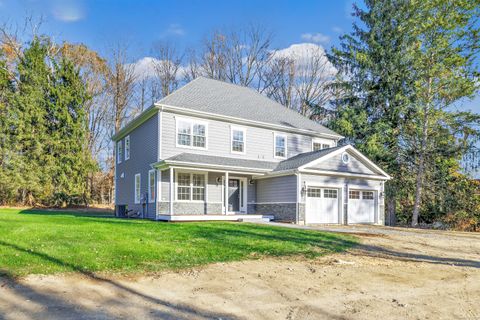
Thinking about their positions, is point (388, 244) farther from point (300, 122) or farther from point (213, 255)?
point (300, 122)

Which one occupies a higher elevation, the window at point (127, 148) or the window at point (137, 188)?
the window at point (127, 148)

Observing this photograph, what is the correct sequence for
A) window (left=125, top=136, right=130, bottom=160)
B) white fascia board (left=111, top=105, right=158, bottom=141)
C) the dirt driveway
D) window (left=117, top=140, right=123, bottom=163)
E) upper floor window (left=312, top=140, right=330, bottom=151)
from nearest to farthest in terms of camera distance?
1. the dirt driveway
2. white fascia board (left=111, top=105, right=158, bottom=141)
3. window (left=125, top=136, right=130, bottom=160)
4. upper floor window (left=312, top=140, right=330, bottom=151)
5. window (left=117, top=140, right=123, bottom=163)

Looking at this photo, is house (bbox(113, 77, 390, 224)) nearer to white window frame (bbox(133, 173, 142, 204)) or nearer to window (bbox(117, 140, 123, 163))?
white window frame (bbox(133, 173, 142, 204))

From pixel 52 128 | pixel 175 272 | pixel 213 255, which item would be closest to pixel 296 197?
pixel 213 255

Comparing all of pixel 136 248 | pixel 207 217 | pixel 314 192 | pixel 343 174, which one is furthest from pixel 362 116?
pixel 136 248

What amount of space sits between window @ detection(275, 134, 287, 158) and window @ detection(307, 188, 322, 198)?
3.30m

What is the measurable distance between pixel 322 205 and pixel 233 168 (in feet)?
15.5

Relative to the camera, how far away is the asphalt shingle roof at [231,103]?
58.6ft

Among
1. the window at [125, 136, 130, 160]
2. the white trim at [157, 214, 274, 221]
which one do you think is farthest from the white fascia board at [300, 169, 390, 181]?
the window at [125, 136, 130, 160]

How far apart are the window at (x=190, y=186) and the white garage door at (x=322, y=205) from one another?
199 inches

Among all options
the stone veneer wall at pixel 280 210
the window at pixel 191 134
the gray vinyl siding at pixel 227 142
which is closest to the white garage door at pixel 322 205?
the stone veneer wall at pixel 280 210

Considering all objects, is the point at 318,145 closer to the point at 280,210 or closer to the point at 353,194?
the point at 353,194

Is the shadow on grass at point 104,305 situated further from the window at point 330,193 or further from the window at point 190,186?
the window at point 330,193

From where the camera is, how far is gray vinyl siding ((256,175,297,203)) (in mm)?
17109
